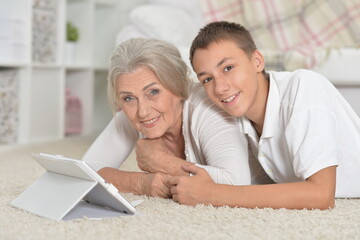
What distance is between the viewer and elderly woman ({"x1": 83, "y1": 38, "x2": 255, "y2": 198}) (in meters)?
1.60

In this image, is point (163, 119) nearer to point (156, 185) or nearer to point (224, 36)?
point (156, 185)

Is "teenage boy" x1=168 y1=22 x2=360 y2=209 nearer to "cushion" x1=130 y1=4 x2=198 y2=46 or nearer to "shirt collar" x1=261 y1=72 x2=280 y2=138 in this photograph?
"shirt collar" x1=261 y1=72 x2=280 y2=138

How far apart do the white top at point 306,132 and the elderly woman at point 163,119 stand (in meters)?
0.09

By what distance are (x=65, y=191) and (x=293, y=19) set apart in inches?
79.9

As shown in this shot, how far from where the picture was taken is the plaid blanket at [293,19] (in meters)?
3.00

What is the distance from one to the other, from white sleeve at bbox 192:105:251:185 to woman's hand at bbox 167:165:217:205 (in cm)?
7

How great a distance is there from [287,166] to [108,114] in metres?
2.68

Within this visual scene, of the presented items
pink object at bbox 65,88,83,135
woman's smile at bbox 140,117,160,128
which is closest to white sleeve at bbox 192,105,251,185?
woman's smile at bbox 140,117,160,128

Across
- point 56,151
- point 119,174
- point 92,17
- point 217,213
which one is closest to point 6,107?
point 56,151

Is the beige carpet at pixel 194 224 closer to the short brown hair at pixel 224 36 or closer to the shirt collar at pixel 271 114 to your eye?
the shirt collar at pixel 271 114

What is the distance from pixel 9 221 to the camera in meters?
1.34

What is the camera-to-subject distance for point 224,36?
1.55 metres

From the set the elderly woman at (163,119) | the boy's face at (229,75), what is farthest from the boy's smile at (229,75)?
the elderly woman at (163,119)

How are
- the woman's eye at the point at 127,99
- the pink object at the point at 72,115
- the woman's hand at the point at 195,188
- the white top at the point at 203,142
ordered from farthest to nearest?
the pink object at the point at 72,115 → the woman's eye at the point at 127,99 → the white top at the point at 203,142 → the woman's hand at the point at 195,188
